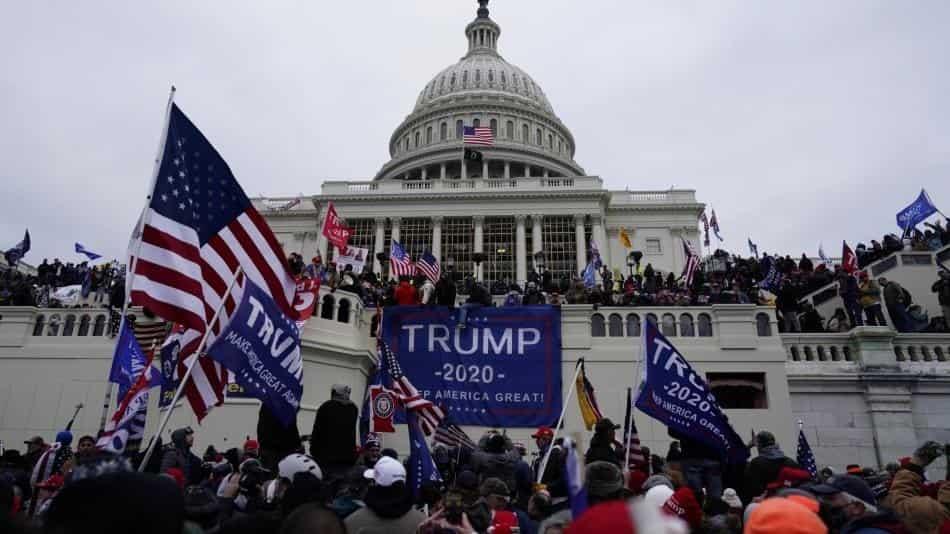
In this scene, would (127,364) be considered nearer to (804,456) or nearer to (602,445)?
(602,445)

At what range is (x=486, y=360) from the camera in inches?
725

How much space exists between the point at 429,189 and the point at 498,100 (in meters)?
28.3

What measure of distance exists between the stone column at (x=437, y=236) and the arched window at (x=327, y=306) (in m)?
31.3

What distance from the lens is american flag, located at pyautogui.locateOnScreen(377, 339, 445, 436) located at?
9055 millimetres

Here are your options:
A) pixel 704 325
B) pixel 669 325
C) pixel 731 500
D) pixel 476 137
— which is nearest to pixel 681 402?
pixel 731 500

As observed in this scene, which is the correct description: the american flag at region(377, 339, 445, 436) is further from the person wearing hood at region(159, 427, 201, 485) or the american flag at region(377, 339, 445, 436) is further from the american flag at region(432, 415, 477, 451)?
the person wearing hood at region(159, 427, 201, 485)

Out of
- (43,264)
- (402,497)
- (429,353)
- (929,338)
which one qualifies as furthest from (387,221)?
(402,497)

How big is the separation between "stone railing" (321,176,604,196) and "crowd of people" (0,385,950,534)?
43320 millimetres

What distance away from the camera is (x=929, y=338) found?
19453 millimetres

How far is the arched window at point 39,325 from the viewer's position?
19.2 meters

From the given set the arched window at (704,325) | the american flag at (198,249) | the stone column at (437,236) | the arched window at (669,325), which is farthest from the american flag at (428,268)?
the stone column at (437,236)

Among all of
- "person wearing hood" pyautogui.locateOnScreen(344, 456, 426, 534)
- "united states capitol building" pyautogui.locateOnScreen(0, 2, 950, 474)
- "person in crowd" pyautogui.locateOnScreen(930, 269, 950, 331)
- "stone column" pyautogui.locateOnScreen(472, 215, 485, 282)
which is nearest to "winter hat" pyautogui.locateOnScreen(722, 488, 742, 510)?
"person wearing hood" pyautogui.locateOnScreen(344, 456, 426, 534)

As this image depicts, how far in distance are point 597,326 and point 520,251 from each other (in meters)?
31.6

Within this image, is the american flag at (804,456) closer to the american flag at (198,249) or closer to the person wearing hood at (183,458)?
the american flag at (198,249)
